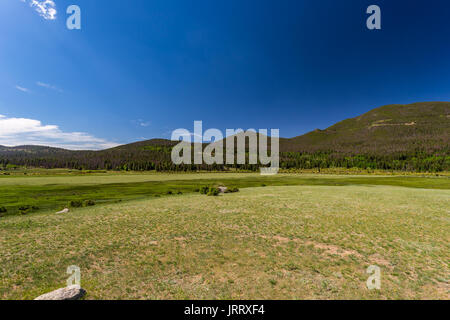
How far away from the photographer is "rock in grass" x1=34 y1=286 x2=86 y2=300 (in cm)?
644

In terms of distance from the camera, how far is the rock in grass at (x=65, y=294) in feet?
21.1

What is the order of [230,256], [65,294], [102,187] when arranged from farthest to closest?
[102,187] < [230,256] < [65,294]

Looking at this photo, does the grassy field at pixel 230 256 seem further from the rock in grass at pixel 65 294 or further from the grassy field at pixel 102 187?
the grassy field at pixel 102 187

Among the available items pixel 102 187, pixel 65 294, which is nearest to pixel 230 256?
pixel 65 294

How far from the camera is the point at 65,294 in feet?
21.6

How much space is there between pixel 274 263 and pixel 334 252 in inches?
162

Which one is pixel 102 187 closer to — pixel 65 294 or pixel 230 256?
pixel 65 294

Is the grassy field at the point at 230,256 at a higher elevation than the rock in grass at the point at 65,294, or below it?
below

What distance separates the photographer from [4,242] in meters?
12.4

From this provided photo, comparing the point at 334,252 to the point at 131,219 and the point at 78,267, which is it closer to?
the point at 78,267

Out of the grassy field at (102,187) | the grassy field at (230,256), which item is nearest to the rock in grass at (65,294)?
the grassy field at (230,256)

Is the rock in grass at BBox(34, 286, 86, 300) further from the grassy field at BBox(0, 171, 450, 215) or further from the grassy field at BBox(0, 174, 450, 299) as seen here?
the grassy field at BBox(0, 171, 450, 215)

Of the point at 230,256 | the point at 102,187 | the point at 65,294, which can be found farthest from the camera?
the point at 102,187

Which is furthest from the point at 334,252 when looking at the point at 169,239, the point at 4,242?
the point at 4,242
